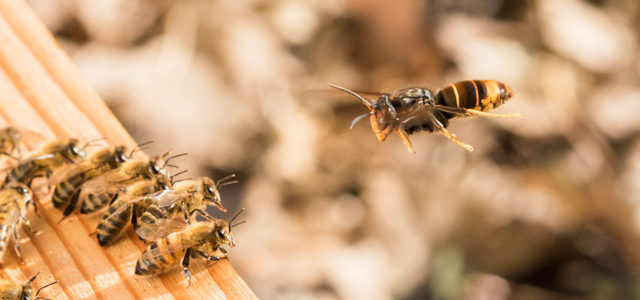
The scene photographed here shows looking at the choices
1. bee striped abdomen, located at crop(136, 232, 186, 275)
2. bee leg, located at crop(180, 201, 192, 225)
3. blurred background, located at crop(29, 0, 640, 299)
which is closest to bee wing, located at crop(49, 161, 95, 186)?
bee leg, located at crop(180, 201, 192, 225)

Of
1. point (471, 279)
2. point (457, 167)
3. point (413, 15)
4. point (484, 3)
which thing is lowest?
point (471, 279)

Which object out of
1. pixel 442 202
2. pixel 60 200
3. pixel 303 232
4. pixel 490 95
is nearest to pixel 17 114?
pixel 60 200

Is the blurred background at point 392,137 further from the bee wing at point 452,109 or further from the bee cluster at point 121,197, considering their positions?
the bee wing at point 452,109

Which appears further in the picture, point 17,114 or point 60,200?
point 17,114

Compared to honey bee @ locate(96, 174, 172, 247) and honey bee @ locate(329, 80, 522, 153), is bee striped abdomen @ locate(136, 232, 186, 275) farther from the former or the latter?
honey bee @ locate(329, 80, 522, 153)

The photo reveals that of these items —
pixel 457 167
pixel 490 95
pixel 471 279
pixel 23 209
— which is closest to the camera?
pixel 23 209

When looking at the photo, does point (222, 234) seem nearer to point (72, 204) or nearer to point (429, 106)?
point (72, 204)

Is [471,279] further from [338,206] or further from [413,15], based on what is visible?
[413,15]
